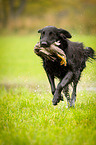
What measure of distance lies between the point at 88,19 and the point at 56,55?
73.8 inches

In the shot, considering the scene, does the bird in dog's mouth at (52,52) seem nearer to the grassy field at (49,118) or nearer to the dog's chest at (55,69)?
the dog's chest at (55,69)

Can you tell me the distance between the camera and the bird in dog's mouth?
3.79 m

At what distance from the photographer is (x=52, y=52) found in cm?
383

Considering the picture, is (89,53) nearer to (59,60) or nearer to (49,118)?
(59,60)

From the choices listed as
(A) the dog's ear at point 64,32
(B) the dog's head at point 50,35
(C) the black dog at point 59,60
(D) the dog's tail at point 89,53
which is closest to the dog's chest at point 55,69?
(C) the black dog at point 59,60

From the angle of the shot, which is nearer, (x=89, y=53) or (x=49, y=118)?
(x=49, y=118)

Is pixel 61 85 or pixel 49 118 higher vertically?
pixel 61 85

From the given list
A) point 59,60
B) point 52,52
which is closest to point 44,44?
point 52,52

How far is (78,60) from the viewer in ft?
14.7

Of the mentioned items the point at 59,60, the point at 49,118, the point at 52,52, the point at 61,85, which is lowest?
the point at 49,118

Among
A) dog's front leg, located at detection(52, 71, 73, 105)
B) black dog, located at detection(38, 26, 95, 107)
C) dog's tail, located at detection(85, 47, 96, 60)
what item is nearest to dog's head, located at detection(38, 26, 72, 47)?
black dog, located at detection(38, 26, 95, 107)

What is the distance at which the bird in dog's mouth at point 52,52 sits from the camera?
12.4 ft

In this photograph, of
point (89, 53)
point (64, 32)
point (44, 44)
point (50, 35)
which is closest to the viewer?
point (44, 44)

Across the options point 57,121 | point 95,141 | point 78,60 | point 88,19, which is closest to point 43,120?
point 57,121
